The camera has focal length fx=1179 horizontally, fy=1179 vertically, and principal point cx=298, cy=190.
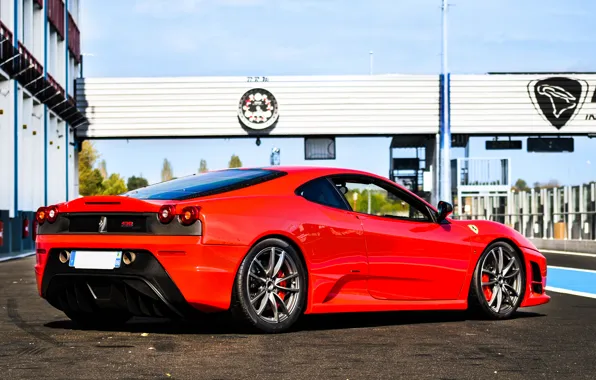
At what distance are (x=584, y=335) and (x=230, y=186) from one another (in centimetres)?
283

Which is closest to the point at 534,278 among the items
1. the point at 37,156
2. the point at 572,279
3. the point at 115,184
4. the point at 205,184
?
the point at 205,184

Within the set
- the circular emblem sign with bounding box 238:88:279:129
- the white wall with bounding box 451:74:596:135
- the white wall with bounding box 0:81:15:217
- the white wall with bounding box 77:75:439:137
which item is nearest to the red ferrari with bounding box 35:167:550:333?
the white wall with bounding box 0:81:15:217

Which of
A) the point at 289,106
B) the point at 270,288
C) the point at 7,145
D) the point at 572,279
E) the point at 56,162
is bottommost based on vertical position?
the point at 572,279

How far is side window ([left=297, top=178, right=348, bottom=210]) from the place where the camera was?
29.2 feet

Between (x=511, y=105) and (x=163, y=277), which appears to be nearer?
(x=163, y=277)

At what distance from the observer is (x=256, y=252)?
823 centimetres

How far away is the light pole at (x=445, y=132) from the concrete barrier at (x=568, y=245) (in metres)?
9.48

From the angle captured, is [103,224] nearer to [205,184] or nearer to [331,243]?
[205,184]

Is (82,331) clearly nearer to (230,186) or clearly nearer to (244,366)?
(230,186)

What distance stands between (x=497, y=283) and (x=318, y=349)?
2897 millimetres

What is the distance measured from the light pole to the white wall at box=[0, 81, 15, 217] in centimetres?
1813

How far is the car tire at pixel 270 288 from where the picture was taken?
814 cm

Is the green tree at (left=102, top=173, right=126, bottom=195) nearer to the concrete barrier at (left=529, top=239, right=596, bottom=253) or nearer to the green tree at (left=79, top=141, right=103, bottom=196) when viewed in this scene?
the green tree at (left=79, top=141, right=103, bottom=196)

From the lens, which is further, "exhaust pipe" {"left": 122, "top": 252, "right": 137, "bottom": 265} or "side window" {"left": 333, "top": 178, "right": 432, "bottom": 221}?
"side window" {"left": 333, "top": 178, "right": 432, "bottom": 221}
